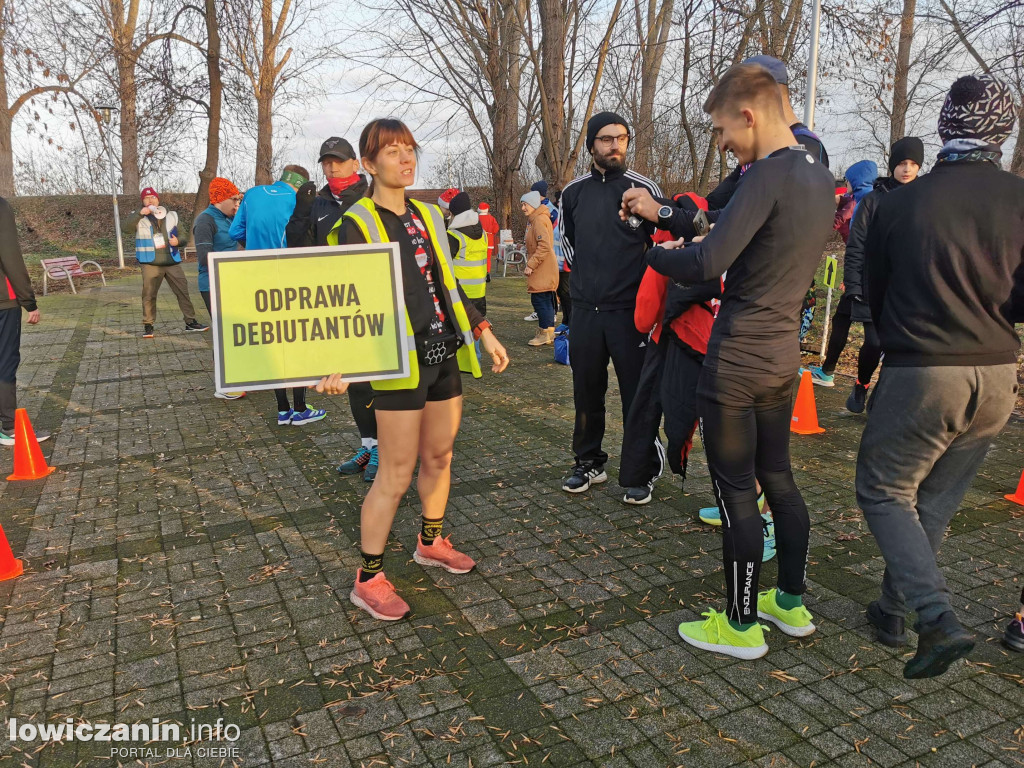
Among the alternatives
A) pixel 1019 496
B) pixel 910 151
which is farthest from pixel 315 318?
pixel 910 151

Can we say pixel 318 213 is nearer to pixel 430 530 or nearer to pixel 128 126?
pixel 430 530

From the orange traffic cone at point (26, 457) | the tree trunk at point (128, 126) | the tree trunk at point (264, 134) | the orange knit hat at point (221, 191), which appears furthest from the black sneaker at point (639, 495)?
the tree trunk at point (264, 134)

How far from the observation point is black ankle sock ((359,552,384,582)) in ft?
11.4

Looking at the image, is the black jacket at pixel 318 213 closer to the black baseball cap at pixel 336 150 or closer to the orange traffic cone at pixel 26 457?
the black baseball cap at pixel 336 150

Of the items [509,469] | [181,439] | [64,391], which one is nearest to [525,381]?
[509,469]

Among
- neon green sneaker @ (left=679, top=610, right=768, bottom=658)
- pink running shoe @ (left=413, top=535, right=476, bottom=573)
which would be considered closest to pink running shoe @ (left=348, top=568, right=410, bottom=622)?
pink running shoe @ (left=413, top=535, right=476, bottom=573)

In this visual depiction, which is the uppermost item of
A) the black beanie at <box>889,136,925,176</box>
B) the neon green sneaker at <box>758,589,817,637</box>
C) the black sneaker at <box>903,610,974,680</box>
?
the black beanie at <box>889,136,925,176</box>

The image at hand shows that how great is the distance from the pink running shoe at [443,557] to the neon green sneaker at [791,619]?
4.94ft

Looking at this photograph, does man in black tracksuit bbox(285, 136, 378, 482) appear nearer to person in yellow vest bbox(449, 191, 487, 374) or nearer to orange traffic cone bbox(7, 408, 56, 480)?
orange traffic cone bbox(7, 408, 56, 480)

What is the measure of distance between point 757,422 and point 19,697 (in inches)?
124

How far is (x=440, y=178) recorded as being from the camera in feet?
105

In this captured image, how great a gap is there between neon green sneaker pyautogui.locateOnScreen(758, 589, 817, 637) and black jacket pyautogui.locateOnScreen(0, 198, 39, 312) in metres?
5.93

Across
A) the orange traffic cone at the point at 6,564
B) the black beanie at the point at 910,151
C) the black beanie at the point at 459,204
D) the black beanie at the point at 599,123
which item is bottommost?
the orange traffic cone at the point at 6,564

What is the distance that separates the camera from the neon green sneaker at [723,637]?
10.1 ft
